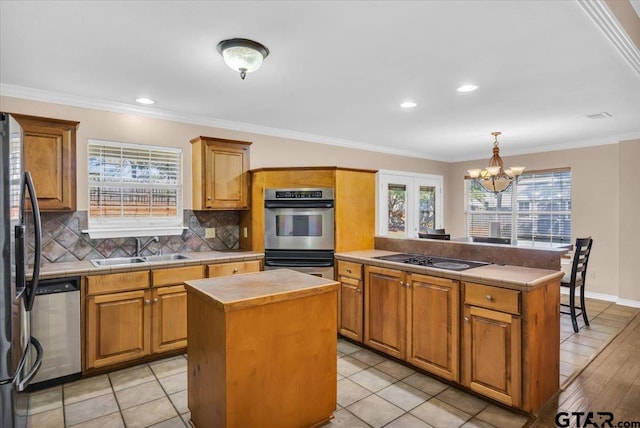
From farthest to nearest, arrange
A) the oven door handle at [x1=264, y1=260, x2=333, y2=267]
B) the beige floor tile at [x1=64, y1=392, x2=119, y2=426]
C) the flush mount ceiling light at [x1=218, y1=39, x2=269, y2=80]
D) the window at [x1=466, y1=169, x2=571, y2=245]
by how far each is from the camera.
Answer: the window at [x1=466, y1=169, x2=571, y2=245], the oven door handle at [x1=264, y1=260, x2=333, y2=267], the beige floor tile at [x1=64, y1=392, x2=119, y2=426], the flush mount ceiling light at [x1=218, y1=39, x2=269, y2=80]

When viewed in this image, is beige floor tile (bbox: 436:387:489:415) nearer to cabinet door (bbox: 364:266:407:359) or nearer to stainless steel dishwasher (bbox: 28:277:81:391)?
cabinet door (bbox: 364:266:407:359)

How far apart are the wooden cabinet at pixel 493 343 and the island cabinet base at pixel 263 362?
3.47 feet

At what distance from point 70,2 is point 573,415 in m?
3.91

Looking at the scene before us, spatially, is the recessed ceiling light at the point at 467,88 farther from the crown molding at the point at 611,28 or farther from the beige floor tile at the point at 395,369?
the beige floor tile at the point at 395,369

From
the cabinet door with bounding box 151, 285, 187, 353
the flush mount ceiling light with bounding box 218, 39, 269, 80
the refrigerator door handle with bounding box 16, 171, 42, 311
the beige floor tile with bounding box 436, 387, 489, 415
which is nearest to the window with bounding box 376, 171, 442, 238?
the beige floor tile with bounding box 436, 387, 489, 415

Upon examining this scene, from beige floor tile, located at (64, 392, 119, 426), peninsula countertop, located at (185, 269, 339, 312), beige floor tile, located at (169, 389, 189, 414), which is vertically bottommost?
beige floor tile, located at (64, 392, 119, 426)

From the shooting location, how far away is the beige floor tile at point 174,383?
8.93 feet

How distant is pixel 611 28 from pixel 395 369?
2.82 m

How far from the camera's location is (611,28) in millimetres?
2002

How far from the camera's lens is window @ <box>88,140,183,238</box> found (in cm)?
348

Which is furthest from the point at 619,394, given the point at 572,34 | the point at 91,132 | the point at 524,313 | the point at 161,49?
the point at 91,132

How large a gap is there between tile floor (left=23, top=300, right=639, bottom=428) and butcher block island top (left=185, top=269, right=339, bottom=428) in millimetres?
374

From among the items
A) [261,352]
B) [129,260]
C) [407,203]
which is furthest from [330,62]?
[407,203]

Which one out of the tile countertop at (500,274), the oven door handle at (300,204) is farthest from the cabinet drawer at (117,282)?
the tile countertop at (500,274)
